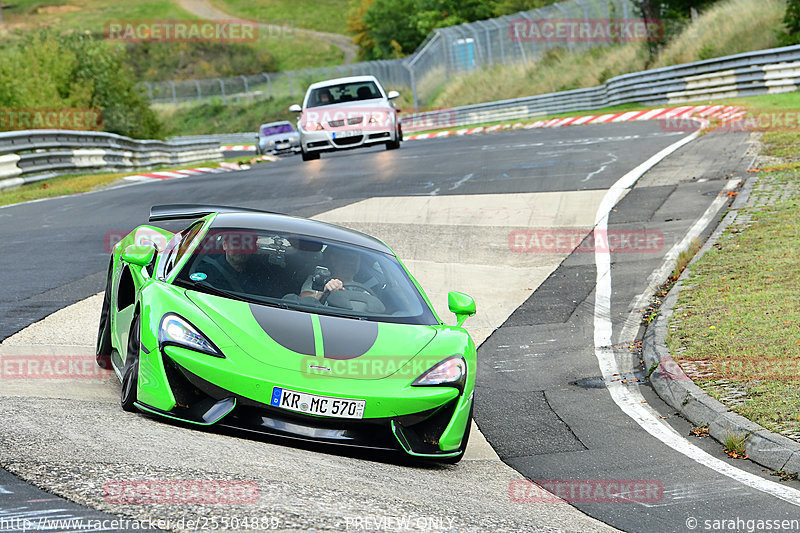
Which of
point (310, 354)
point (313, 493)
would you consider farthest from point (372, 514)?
point (310, 354)

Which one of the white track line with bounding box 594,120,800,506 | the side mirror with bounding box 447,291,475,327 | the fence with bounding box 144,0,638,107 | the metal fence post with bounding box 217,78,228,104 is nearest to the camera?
the white track line with bounding box 594,120,800,506

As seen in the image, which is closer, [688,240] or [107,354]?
[107,354]

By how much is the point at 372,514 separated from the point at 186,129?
7429cm

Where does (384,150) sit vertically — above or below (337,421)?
below

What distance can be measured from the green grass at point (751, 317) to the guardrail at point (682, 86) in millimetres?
17715

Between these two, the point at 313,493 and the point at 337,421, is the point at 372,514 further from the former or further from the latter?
the point at 337,421

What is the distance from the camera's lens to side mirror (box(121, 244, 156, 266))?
6.95 m

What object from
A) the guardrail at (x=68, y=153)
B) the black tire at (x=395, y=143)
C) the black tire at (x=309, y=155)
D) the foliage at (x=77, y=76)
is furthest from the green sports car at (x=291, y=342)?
the foliage at (x=77, y=76)

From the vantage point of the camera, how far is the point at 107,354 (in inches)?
305

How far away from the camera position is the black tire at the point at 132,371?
6.13 meters

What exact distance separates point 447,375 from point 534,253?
24.6 feet

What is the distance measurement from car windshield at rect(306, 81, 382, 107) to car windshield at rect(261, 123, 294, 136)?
1569 cm

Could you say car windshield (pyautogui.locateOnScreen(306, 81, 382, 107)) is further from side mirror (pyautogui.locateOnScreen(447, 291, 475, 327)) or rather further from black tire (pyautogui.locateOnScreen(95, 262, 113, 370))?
side mirror (pyautogui.locateOnScreen(447, 291, 475, 327))

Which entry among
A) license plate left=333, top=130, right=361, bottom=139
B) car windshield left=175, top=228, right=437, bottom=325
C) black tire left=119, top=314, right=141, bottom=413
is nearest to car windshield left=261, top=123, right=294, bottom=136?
license plate left=333, top=130, right=361, bottom=139
